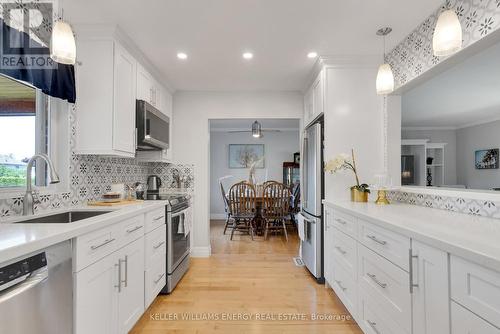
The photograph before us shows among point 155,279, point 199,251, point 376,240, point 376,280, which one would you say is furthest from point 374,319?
point 199,251

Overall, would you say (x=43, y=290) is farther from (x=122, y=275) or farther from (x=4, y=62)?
(x=4, y=62)

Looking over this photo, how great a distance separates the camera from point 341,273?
2.04 meters

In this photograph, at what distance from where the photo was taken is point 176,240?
8.46ft

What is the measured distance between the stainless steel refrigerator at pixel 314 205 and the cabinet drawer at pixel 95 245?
1.89 meters

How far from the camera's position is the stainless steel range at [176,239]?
7.95 feet

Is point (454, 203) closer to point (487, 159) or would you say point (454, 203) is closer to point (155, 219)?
point (487, 159)

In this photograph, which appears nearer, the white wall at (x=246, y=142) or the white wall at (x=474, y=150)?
the white wall at (x=474, y=150)

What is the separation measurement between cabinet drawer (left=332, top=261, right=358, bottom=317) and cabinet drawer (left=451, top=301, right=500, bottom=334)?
0.87 m

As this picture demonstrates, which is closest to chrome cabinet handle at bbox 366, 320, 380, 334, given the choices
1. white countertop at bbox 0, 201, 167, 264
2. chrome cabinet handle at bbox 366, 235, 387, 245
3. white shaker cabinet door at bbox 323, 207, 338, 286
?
chrome cabinet handle at bbox 366, 235, 387, 245

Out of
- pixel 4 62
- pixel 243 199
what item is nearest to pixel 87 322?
pixel 4 62

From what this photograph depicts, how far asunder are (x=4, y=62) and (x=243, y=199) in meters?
3.41

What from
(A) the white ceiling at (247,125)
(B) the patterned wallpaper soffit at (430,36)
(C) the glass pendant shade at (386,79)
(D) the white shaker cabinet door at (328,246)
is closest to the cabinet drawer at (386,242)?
(D) the white shaker cabinet door at (328,246)

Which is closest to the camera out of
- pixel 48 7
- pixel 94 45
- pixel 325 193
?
pixel 48 7

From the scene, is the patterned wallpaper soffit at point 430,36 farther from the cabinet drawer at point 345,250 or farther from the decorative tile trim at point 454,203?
the cabinet drawer at point 345,250
